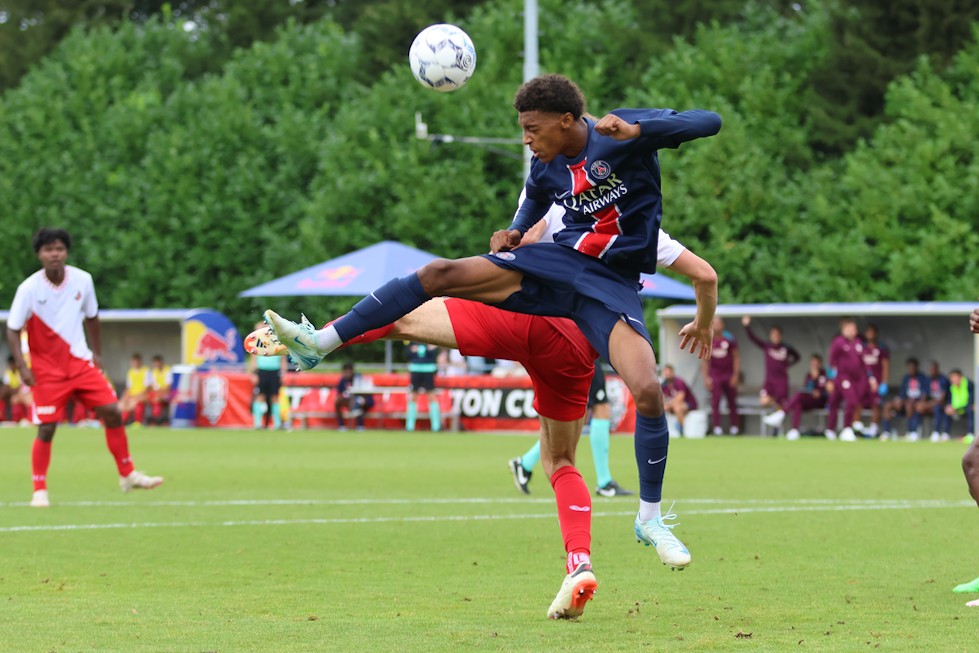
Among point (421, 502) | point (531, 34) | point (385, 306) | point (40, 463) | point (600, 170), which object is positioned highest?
point (531, 34)

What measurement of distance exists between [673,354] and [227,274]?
1988 centimetres

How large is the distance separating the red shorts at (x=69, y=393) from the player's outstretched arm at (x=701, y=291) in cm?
685

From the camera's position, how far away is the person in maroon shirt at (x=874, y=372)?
93.2ft

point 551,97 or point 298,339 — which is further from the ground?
point 551,97

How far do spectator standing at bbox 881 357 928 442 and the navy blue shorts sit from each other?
71.8 feet

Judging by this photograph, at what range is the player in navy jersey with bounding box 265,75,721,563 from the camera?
737cm

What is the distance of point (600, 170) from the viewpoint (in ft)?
24.4

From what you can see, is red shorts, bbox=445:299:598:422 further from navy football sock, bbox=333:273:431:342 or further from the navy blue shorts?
navy football sock, bbox=333:273:431:342

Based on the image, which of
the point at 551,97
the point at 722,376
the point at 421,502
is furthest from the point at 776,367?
the point at 551,97

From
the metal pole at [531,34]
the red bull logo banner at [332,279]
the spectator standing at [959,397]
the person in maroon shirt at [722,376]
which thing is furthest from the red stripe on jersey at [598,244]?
the metal pole at [531,34]

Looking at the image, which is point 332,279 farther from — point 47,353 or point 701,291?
point 701,291

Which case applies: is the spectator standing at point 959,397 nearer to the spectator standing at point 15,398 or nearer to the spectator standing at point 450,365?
the spectator standing at point 450,365

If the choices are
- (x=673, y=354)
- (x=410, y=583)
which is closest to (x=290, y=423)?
(x=673, y=354)

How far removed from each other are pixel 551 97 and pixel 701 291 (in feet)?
4.37
